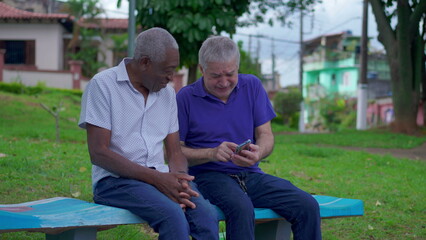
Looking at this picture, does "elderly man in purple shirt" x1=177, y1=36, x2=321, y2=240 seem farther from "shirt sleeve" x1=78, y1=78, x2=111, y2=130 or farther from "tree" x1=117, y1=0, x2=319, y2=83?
"tree" x1=117, y1=0, x2=319, y2=83

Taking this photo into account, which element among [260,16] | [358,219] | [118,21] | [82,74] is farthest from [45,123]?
[118,21]

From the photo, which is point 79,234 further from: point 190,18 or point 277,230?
point 190,18

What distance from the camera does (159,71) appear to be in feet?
11.4

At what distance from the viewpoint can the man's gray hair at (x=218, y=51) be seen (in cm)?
374

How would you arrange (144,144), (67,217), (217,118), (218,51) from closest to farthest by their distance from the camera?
(67,217) < (144,144) < (218,51) < (217,118)

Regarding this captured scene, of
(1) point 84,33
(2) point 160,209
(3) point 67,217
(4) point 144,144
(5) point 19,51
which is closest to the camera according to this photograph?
(3) point 67,217

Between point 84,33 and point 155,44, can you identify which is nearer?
point 155,44

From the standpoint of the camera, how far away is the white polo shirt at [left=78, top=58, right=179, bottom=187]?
3.40 metres

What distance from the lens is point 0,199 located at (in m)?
5.01

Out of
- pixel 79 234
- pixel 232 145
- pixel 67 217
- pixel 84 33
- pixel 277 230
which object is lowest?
pixel 277 230

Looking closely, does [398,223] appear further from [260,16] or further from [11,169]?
[260,16]

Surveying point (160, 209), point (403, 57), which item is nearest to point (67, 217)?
point (160, 209)

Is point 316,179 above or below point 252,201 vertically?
below

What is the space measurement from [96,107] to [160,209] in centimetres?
67
